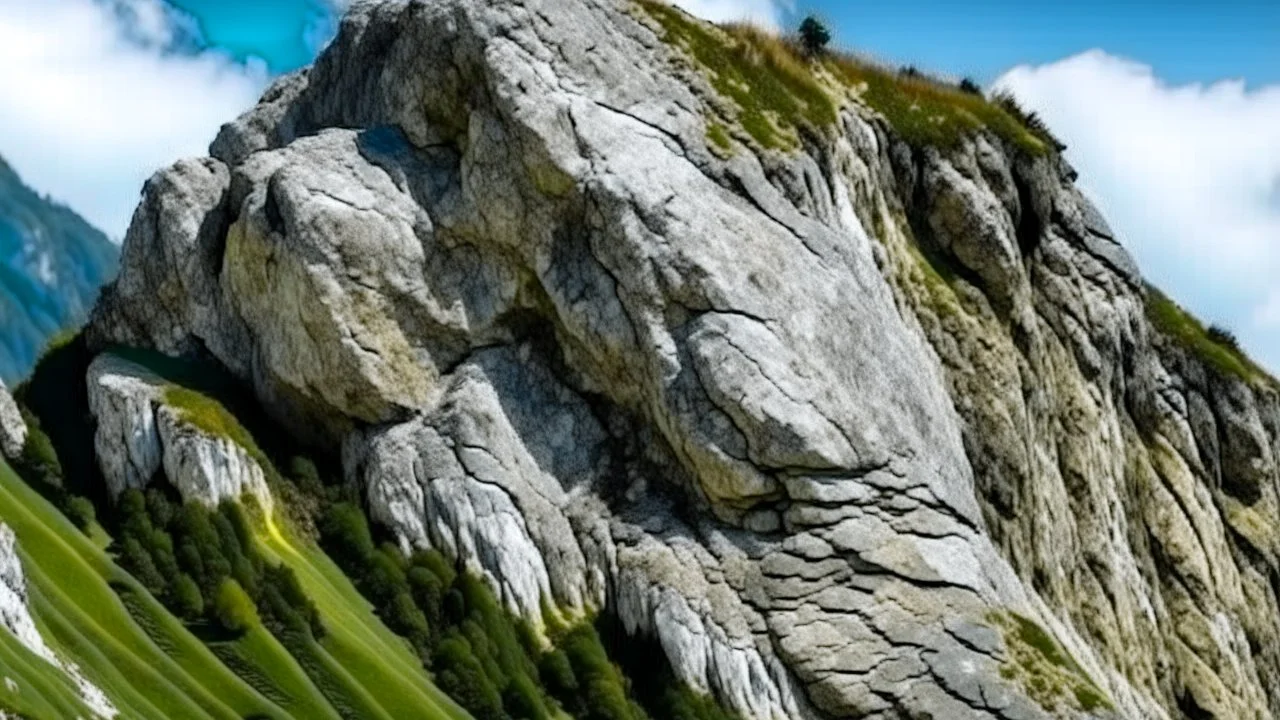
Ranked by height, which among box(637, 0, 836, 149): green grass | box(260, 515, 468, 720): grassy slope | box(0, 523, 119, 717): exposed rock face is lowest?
box(0, 523, 119, 717): exposed rock face

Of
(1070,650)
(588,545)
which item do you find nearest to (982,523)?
(1070,650)

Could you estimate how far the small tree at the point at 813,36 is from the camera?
81062 mm

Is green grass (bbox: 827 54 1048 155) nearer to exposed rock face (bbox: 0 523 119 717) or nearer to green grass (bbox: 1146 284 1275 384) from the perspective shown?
green grass (bbox: 1146 284 1275 384)

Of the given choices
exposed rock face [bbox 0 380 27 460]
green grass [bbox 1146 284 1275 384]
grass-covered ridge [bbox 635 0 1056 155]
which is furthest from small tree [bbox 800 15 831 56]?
exposed rock face [bbox 0 380 27 460]

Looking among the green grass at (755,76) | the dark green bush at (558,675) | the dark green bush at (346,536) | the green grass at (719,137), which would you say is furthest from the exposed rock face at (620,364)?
the dark green bush at (558,675)

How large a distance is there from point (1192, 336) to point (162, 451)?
60229 mm

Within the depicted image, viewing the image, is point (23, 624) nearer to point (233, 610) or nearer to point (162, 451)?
point (233, 610)

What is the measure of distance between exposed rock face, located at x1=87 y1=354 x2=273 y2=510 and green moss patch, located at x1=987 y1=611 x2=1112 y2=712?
86.9ft

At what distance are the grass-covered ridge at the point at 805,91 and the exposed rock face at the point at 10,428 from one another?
1102 inches

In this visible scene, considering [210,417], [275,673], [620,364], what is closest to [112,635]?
[275,673]

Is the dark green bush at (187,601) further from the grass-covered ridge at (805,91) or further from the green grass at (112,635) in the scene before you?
the grass-covered ridge at (805,91)

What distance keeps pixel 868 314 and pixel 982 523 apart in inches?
362

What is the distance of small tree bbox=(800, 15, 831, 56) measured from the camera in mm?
81062

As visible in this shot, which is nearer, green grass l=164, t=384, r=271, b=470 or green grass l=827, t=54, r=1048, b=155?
green grass l=164, t=384, r=271, b=470
